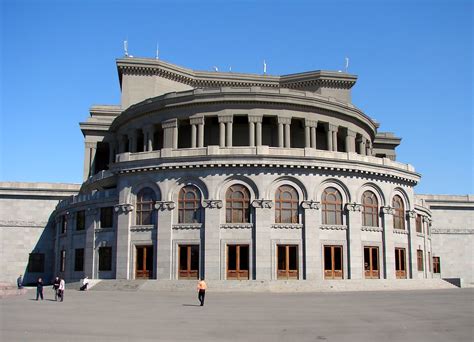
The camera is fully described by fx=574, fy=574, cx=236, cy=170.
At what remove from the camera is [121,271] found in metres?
48.8

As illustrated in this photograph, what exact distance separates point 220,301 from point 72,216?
1111 inches

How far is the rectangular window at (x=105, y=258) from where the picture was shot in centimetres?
5109

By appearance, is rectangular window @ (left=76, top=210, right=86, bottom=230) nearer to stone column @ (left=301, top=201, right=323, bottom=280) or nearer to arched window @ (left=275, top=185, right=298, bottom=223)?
arched window @ (left=275, top=185, right=298, bottom=223)

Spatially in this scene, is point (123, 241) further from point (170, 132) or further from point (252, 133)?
point (252, 133)

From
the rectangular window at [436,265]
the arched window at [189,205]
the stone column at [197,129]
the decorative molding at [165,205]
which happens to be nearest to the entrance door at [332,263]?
the arched window at [189,205]

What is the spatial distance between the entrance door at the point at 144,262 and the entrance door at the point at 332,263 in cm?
1464

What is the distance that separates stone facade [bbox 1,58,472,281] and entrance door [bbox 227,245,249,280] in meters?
0.08

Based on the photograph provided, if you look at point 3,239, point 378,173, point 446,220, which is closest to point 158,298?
point 378,173

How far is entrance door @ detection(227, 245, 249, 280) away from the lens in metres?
46.3

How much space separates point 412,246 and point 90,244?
2971 centimetres

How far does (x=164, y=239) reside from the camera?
47.6 metres

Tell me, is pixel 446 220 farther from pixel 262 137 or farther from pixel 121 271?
pixel 121 271

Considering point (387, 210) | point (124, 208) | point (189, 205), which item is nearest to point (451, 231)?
point (387, 210)

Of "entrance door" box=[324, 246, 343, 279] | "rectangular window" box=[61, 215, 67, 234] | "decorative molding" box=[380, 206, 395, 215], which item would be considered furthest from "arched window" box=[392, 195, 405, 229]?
"rectangular window" box=[61, 215, 67, 234]
